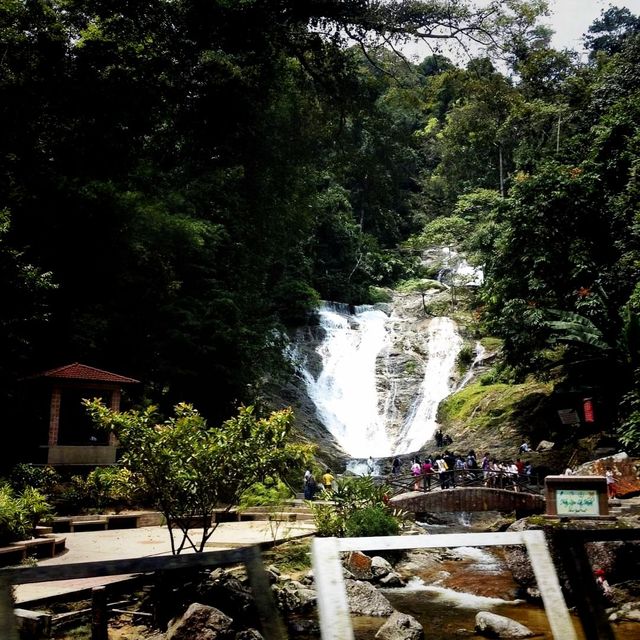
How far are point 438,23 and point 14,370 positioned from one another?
16040 mm

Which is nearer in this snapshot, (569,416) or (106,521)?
(106,521)

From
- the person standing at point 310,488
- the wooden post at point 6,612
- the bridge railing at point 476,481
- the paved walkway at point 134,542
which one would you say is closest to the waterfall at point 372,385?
the bridge railing at point 476,481

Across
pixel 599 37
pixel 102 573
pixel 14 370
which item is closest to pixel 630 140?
pixel 14 370

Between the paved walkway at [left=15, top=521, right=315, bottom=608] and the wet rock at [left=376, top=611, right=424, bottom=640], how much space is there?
3.16 metres

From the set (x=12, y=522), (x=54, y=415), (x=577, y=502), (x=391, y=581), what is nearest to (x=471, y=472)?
(x=577, y=502)

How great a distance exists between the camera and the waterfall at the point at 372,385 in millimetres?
30531

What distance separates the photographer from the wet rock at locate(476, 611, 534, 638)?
7.95 meters

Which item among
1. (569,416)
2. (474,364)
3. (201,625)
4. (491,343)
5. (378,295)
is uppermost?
(378,295)

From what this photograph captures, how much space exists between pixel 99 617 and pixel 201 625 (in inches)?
202

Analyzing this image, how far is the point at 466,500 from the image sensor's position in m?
18.0

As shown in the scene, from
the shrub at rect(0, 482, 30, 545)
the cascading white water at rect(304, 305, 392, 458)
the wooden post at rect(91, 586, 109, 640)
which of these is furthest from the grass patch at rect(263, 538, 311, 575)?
the cascading white water at rect(304, 305, 392, 458)

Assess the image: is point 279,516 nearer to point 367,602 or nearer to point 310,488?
point 310,488

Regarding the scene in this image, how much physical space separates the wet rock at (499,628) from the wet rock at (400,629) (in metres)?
0.81

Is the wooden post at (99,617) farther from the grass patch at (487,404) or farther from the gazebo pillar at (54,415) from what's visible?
the grass patch at (487,404)
